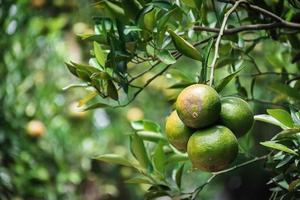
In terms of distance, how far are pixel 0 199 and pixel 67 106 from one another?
58cm

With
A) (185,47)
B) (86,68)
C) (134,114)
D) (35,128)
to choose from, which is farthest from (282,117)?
(134,114)

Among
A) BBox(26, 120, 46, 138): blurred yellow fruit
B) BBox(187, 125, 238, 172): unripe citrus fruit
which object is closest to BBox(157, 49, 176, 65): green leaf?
BBox(187, 125, 238, 172): unripe citrus fruit

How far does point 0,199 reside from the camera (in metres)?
1.59

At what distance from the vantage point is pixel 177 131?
578mm

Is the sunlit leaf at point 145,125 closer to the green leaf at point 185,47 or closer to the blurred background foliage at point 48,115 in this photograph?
the green leaf at point 185,47

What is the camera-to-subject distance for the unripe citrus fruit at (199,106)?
1.76ft

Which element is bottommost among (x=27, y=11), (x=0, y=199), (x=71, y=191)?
(x=71, y=191)

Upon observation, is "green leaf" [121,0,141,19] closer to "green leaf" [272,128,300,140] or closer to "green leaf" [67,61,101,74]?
"green leaf" [67,61,101,74]

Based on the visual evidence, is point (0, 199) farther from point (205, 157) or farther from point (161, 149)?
point (205, 157)

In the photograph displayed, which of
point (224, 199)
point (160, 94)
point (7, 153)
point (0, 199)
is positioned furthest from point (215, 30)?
point (224, 199)

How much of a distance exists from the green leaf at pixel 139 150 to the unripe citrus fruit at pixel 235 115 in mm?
183

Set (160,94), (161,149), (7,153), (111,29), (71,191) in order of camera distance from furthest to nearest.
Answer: (160,94)
(71,191)
(7,153)
(161,149)
(111,29)

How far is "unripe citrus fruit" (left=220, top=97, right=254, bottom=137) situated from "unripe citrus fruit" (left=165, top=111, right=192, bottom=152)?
0.13ft

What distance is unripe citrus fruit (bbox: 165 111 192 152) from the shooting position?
57cm
